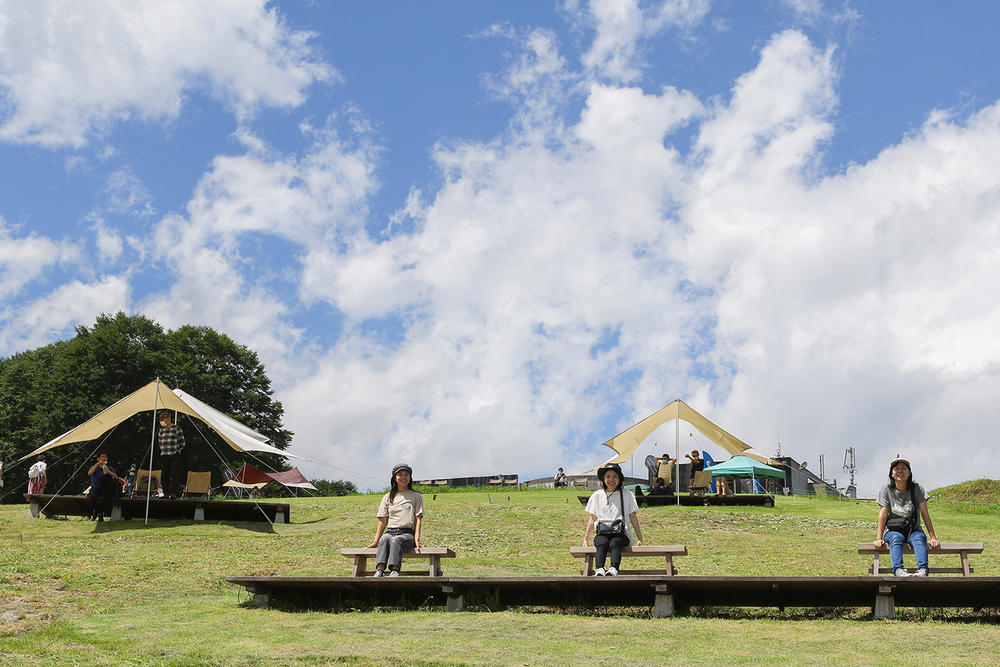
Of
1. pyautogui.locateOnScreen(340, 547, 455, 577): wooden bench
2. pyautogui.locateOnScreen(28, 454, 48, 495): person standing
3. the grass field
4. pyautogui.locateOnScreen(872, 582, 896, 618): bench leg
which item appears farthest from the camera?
pyautogui.locateOnScreen(28, 454, 48, 495): person standing

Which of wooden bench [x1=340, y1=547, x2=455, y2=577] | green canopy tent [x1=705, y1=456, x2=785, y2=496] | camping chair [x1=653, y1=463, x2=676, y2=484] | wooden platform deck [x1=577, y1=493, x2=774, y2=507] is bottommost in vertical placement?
wooden bench [x1=340, y1=547, x2=455, y2=577]

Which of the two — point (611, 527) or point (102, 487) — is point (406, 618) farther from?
point (102, 487)

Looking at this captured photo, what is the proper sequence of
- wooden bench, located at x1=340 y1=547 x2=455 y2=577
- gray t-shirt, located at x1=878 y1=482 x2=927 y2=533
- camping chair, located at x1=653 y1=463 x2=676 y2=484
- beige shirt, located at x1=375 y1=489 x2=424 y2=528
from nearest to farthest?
gray t-shirt, located at x1=878 y1=482 x2=927 y2=533 → wooden bench, located at x1=340 y1=547 x2=455 y2=577 → beige shirt, located at x1=375 y1=489 x2=424 y2=528 → camping chair, located at x1=653 y1=463 x2=676 y2=484

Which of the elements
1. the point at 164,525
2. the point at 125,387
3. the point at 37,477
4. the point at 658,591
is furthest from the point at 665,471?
the point at 125,387

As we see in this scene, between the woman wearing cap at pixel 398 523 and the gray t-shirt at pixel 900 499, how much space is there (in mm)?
4959

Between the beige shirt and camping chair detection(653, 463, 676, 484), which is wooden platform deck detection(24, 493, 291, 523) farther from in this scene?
the beige shirt

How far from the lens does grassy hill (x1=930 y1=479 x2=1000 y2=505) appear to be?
28.1 meters

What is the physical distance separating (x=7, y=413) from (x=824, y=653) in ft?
158

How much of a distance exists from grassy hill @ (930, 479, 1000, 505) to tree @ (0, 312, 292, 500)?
1190 inches

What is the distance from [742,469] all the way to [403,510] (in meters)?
29.4

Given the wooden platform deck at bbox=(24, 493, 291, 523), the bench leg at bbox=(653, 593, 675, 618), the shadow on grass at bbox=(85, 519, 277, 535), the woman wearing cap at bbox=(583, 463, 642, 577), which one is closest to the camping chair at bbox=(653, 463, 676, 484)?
the wooden platform deck at bbox=(24, 493, 291, 523)

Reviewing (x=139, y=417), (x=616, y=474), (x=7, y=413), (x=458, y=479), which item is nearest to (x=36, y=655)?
(x=616, y=474)

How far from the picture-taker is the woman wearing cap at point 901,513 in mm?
9250

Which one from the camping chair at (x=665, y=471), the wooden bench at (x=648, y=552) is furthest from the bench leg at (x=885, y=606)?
the camping chair at (x=665, y=471)
